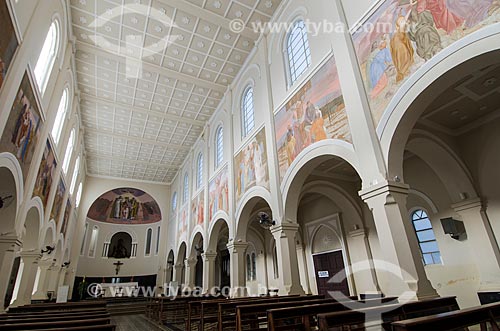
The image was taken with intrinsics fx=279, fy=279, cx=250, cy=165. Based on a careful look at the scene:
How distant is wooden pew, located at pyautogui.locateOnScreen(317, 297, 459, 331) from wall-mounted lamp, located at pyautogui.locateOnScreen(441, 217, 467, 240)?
422 centimetres

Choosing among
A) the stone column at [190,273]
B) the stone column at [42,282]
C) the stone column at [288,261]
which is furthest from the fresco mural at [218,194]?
the stone column at [42,282]

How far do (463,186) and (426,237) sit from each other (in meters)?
2.00

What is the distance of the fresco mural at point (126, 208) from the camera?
23688 mm

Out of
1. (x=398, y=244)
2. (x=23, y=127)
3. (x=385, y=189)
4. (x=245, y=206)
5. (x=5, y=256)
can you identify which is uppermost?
(x=23, y=127)

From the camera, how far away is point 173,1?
9.30 metres

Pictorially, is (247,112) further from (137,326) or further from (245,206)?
(137,326)

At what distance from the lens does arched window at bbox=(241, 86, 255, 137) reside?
11.3 metres

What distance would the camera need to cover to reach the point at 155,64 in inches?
471

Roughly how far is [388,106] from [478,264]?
493 cm

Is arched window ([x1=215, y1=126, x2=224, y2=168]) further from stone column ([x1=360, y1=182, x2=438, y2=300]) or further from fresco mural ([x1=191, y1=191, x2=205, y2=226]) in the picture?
stone column ([x1=360, y1=182, x2=438, y2=300])

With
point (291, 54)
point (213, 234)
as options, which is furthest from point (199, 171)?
point (291, 54)

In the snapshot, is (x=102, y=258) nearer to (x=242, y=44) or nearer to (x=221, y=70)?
(x=221, y=70)

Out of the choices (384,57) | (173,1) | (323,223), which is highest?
(173,1)

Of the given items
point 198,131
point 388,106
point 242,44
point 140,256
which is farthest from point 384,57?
point 140,256
